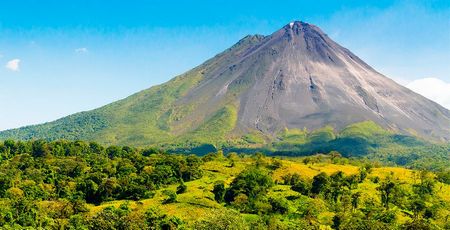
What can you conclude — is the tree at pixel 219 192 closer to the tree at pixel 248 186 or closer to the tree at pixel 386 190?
the tree at pixel 248 186

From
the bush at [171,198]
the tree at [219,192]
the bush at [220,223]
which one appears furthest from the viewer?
the tree at [219,192]

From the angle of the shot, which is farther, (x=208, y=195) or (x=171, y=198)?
(x=208, y=195)

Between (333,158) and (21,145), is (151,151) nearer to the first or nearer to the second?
(21,145)

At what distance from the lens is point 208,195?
321 ft

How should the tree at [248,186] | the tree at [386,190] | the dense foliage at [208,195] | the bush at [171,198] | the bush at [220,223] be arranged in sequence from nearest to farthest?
1. the bush at [220,223]
2. the dense foliage at [208,195]
3. the bush at [171,198]
4. the tree at [248,186]
5. the tree at [386,190]

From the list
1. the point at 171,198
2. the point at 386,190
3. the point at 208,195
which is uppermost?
the point at 171,198

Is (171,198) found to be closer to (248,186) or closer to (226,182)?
(248,186)

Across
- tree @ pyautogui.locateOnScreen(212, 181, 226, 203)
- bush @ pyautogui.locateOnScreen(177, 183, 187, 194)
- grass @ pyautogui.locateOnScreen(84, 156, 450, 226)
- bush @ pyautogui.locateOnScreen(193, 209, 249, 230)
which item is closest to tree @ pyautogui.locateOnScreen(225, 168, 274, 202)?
tree @ pyautogui.locateOnScreen(212, 181, 226, 203)

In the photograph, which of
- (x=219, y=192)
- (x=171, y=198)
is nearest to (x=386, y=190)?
(x=219, y=192)

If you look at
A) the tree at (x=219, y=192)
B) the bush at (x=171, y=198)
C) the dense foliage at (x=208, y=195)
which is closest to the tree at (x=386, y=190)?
the dense foliage at (x=208, y=195)

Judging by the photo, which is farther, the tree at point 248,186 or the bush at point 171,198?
the tree at point 248,186

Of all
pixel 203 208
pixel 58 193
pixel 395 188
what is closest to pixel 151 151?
pixel 58 193

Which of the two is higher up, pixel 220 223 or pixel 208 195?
pixel 220 223

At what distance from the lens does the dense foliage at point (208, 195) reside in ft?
257
